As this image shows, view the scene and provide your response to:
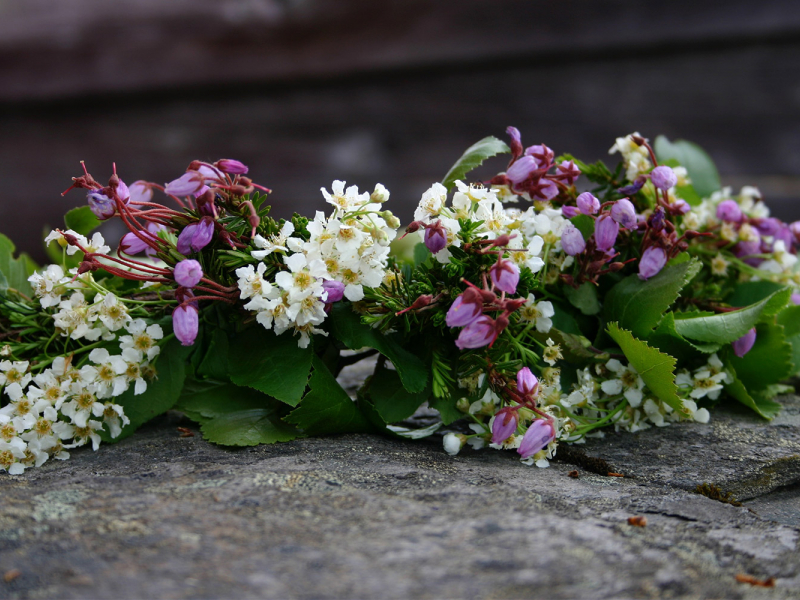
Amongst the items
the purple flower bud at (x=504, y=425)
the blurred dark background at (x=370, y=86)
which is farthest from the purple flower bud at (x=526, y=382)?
the blurred dark background at (x=370, y=86)

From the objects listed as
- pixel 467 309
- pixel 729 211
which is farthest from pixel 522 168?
pixel 729 211

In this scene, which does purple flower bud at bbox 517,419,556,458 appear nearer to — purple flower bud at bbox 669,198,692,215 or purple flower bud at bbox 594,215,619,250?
purple flower bud at bbox 594,215,619,250

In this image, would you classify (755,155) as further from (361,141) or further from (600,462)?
(600,462)

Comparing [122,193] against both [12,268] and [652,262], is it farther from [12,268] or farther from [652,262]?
[652,262]

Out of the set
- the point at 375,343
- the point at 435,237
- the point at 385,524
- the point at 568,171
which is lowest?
the point at 385,524

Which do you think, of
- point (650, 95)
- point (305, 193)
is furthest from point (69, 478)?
point (650, 95)
